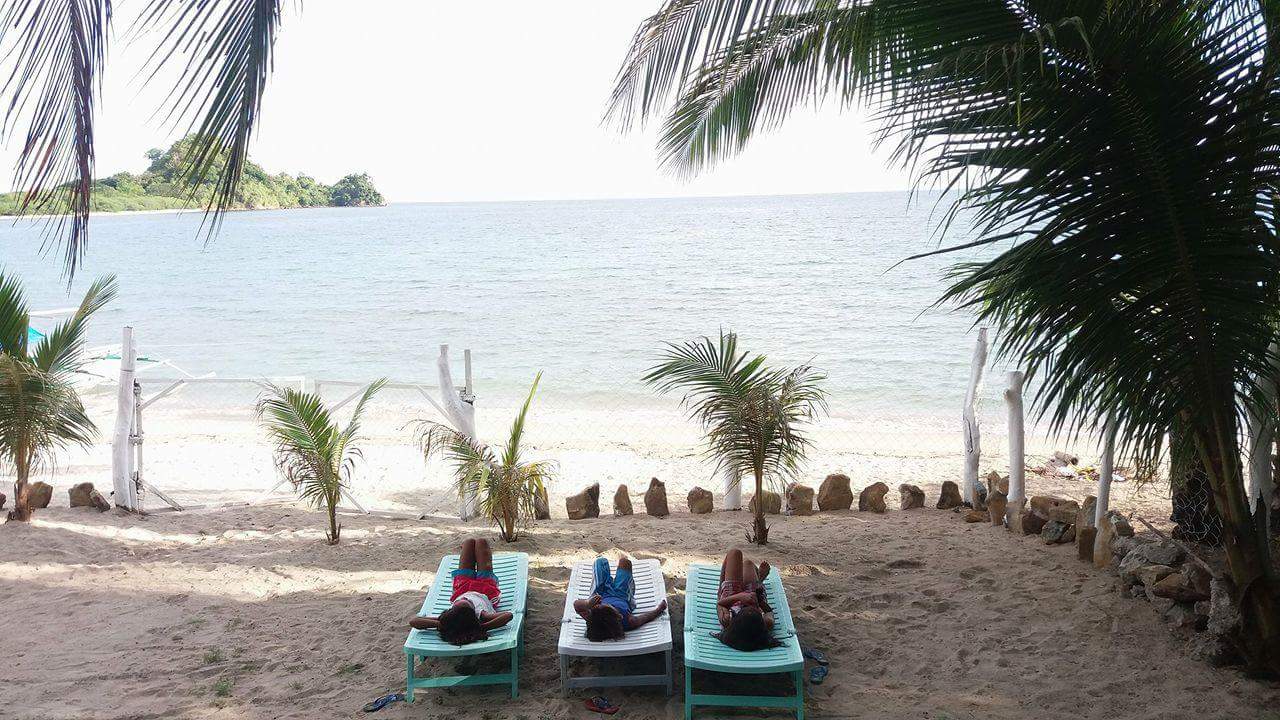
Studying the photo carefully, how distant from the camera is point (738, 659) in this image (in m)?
4.64

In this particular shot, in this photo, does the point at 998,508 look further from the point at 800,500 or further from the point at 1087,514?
the point at 800,500

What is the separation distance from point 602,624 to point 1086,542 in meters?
3.56

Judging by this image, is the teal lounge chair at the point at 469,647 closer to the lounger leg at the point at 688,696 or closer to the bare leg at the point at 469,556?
the bare leg at the point at 469,556

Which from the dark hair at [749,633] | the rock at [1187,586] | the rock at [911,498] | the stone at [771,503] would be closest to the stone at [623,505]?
the stone at [771,503]

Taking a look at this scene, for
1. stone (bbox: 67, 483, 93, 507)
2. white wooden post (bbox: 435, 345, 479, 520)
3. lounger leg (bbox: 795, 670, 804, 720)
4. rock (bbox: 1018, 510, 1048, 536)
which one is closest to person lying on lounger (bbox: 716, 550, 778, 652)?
lounger leg (bbox: 795, 670, 804, 720)

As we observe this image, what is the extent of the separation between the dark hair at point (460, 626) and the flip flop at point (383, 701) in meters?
0.38

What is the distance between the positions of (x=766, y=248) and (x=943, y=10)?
137ft

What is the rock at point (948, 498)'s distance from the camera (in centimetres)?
802

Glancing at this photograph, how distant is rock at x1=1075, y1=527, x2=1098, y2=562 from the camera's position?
618 cm

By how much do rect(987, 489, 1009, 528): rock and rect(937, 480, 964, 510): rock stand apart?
66cm

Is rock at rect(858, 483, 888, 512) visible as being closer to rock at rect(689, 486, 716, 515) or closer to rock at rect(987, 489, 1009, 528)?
rock at rect(987, 489, 1009, 528)

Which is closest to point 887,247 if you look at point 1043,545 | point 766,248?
point 766,248

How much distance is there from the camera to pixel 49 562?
6.80m

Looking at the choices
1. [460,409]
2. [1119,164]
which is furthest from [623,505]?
[1119,164]
